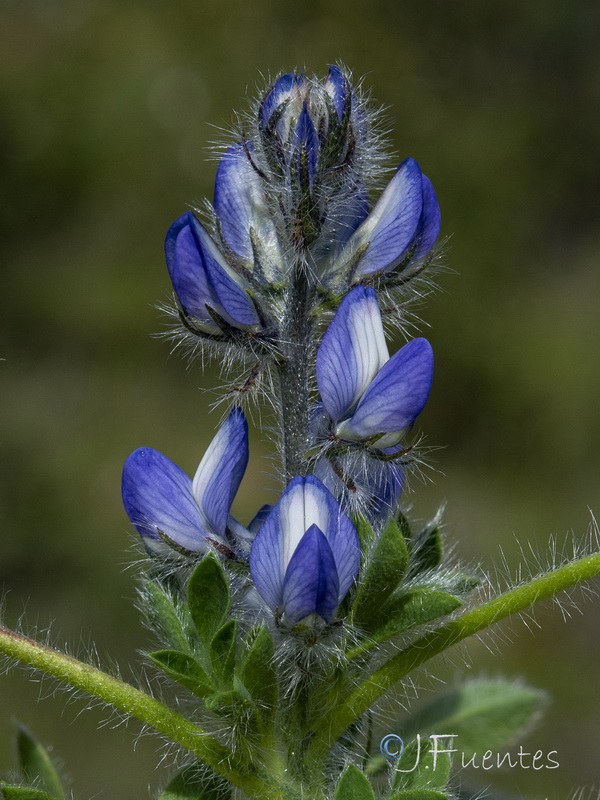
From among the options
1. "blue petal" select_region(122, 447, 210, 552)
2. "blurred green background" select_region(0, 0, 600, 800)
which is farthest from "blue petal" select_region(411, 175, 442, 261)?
"blurred green background" select_region(0, 0, 600, 800)

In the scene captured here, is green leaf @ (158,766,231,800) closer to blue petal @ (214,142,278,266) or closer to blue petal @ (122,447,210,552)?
blue petal @ (122,447,210,552)

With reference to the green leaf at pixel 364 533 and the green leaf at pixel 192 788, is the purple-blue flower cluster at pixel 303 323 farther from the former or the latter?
the green leaf at pixel 192 788

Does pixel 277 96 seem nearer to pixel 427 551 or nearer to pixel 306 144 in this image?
pixel 306 144

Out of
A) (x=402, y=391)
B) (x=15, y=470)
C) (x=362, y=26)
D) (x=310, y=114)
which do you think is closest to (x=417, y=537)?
(x=402, y=391)

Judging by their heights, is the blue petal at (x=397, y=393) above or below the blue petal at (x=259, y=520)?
above

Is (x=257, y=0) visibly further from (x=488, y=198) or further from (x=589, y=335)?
(x=589, y=335)

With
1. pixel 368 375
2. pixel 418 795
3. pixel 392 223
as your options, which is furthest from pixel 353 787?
pixel 392 223

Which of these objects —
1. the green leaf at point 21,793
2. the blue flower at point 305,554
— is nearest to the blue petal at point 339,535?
the blue flower at point 305,554
